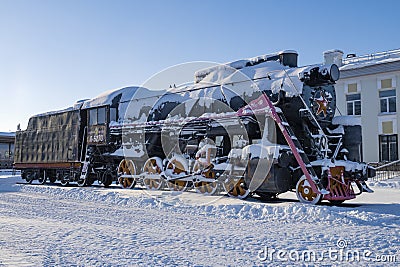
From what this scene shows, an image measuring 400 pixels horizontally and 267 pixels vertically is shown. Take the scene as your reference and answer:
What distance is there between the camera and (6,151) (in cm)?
4612

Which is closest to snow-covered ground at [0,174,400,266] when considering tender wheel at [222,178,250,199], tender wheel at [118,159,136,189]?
tender wheel at [222,178,250,199]

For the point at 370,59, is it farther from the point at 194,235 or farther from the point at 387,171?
the point at 194,235

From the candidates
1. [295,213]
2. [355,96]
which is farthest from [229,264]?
[355,96]

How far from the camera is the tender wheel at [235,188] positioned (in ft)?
32.2

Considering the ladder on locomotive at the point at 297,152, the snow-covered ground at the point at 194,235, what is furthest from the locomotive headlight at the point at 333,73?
the snow-covered ground at the point at 194,235

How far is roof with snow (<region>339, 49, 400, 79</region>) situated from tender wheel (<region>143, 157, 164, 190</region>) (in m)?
16.6

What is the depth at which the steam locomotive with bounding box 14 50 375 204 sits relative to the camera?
9.00m

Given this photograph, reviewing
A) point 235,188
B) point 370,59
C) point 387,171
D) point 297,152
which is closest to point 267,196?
point 235,188

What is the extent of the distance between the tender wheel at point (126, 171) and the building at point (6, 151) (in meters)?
26.0

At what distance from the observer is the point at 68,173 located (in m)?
15.6

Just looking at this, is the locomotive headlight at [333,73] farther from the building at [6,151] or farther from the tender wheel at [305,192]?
the building at [6,151]

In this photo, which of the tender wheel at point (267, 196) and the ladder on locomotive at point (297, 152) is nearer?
the ladder on locomotive at point (297, 152)

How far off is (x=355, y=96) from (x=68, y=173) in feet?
57.6

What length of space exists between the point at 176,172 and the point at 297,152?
3907mm
